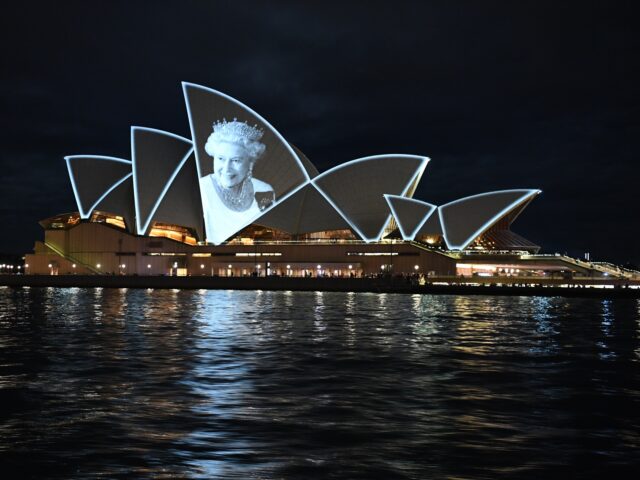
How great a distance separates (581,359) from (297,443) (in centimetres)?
957

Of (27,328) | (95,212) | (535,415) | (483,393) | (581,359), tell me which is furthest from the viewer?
(95,212)

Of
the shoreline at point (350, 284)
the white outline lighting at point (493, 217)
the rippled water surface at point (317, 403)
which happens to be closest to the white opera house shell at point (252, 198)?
the white outline lighting at point (493, 217)

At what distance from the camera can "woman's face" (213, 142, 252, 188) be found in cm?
5778

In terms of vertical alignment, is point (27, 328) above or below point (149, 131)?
below

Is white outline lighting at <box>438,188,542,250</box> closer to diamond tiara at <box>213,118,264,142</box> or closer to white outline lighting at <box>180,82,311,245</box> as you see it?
white outline lighting at <box>180,82,311,245</box>

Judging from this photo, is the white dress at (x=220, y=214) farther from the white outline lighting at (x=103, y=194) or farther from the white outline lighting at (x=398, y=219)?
the white outline lighting at (x=398, y=219)

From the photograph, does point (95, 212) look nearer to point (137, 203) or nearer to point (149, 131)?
point (137, 203)

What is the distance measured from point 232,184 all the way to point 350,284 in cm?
1463

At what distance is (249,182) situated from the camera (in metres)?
58.8

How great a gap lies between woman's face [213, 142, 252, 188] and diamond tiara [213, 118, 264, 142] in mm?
913

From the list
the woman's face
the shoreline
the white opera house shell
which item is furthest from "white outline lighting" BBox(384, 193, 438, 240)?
the woman's face

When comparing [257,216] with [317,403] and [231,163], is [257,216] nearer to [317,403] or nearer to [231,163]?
[231,163]

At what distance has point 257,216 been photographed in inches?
2345

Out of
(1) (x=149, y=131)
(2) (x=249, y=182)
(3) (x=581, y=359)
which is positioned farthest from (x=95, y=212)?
(3) (x=581, y=359)
